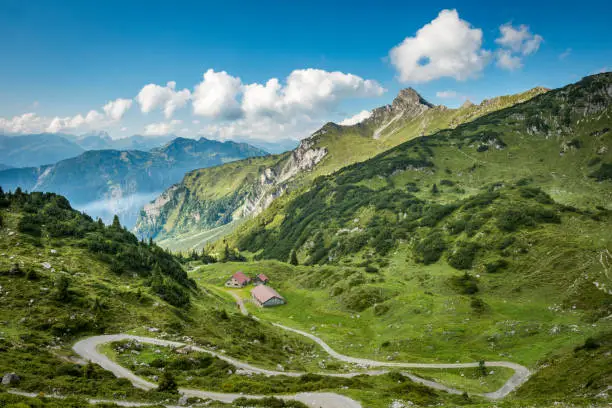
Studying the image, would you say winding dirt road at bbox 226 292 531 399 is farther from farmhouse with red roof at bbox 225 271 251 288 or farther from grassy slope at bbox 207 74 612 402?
farmhouse with red roof at bbox 225 271 251 288

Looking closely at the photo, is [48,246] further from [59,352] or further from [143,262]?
[59,352]

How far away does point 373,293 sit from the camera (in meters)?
113

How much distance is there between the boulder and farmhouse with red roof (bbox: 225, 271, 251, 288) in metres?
132

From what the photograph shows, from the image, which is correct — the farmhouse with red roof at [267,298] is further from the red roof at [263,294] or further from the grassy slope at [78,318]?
the grassy slope at [78,318]

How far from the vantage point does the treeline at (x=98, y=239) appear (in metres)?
79.2

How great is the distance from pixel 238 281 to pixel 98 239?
254ft

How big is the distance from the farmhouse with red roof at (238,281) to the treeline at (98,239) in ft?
174

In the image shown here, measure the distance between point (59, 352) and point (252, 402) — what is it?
2417cm

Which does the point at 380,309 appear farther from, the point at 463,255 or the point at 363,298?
the point at 463,255

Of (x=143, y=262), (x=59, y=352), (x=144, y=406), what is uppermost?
(x=143, y=262)

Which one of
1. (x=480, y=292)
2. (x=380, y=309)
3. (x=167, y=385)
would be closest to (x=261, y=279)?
(x=380, y=309)

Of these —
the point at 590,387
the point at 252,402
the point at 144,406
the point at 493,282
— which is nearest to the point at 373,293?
the point at 493,282

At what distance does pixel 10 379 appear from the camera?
2833cm

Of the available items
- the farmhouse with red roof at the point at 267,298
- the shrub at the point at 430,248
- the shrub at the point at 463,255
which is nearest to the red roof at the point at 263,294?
the farmhouse with red roof at the point at 267,298
